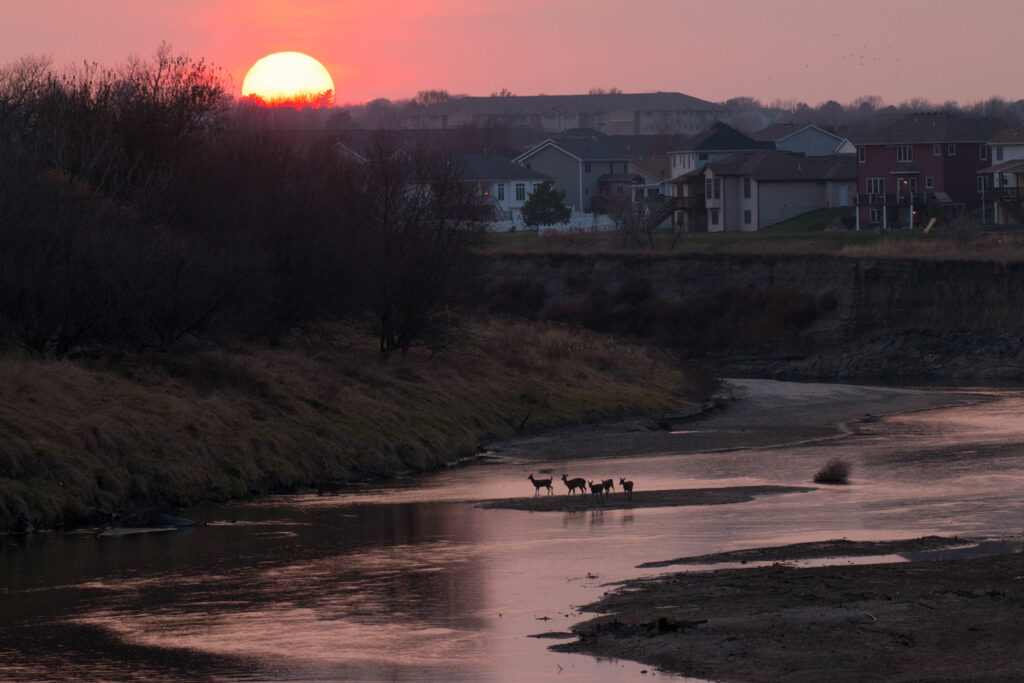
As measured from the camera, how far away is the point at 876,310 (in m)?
78.1

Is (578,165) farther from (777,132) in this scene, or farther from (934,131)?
(934,131)

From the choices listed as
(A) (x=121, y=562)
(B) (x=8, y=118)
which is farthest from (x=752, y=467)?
(B) (x=8, y=118)

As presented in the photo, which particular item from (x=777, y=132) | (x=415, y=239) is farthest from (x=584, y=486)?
(x=777, y=132)

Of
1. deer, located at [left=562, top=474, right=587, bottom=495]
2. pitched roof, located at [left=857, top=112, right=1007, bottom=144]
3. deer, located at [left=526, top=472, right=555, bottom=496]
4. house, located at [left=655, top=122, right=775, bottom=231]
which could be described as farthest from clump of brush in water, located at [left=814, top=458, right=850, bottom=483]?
house, located at [left=655, top=122, right=775, bottom=231]

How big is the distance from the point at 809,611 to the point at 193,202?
1302 inches

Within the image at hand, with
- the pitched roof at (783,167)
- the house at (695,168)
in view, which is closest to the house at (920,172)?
the pitched roof at (783,167)

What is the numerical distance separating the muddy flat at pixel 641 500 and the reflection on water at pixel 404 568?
0.61 m

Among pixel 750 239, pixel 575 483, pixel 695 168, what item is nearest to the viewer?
pixel 575 483

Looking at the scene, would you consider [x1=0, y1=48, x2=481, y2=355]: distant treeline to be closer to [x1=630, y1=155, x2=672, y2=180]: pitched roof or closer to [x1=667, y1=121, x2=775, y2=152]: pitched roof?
[x1=667, y1=121, x2=775, y2=152]: pitched roof

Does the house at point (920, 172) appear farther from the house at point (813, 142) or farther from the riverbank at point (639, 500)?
the riverbank at point (639, 500)

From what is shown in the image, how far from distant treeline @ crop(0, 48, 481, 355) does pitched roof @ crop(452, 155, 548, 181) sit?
58.3m

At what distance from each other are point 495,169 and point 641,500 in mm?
89501

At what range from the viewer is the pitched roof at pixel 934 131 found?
101938 mm

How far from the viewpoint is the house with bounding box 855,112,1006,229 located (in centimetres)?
10094
